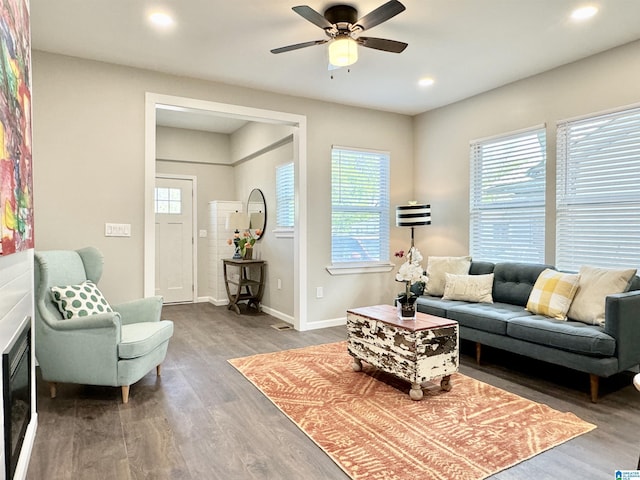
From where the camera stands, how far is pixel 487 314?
3500 millimetres

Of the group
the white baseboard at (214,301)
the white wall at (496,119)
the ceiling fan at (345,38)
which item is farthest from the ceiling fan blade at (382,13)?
the white baseboard at (214,301)

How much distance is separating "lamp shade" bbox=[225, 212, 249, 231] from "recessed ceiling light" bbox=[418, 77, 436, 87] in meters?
3.15

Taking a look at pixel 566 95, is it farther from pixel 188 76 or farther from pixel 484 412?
pixel 188 76

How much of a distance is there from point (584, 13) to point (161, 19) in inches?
120

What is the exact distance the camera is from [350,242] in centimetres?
521

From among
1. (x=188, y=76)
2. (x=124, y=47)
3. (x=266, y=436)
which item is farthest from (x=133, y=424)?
(x=188, y=76)

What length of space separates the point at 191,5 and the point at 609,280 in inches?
143

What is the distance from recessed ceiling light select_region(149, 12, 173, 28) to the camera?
9.55 feet

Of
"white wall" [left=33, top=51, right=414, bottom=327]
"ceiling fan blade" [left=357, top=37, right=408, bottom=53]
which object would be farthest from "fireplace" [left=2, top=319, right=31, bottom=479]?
"ceiling fan blade" [left=357, top=37, right=408, bottom=53]

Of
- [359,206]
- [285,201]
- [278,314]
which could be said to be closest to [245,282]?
[278,314]

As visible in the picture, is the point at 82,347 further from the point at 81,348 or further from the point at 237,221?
the point at 237,221

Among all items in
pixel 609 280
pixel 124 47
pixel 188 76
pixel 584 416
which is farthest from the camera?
pixel 188 76

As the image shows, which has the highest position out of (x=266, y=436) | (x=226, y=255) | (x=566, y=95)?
(x=566, y=95)

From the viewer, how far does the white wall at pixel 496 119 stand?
11.4 feet
